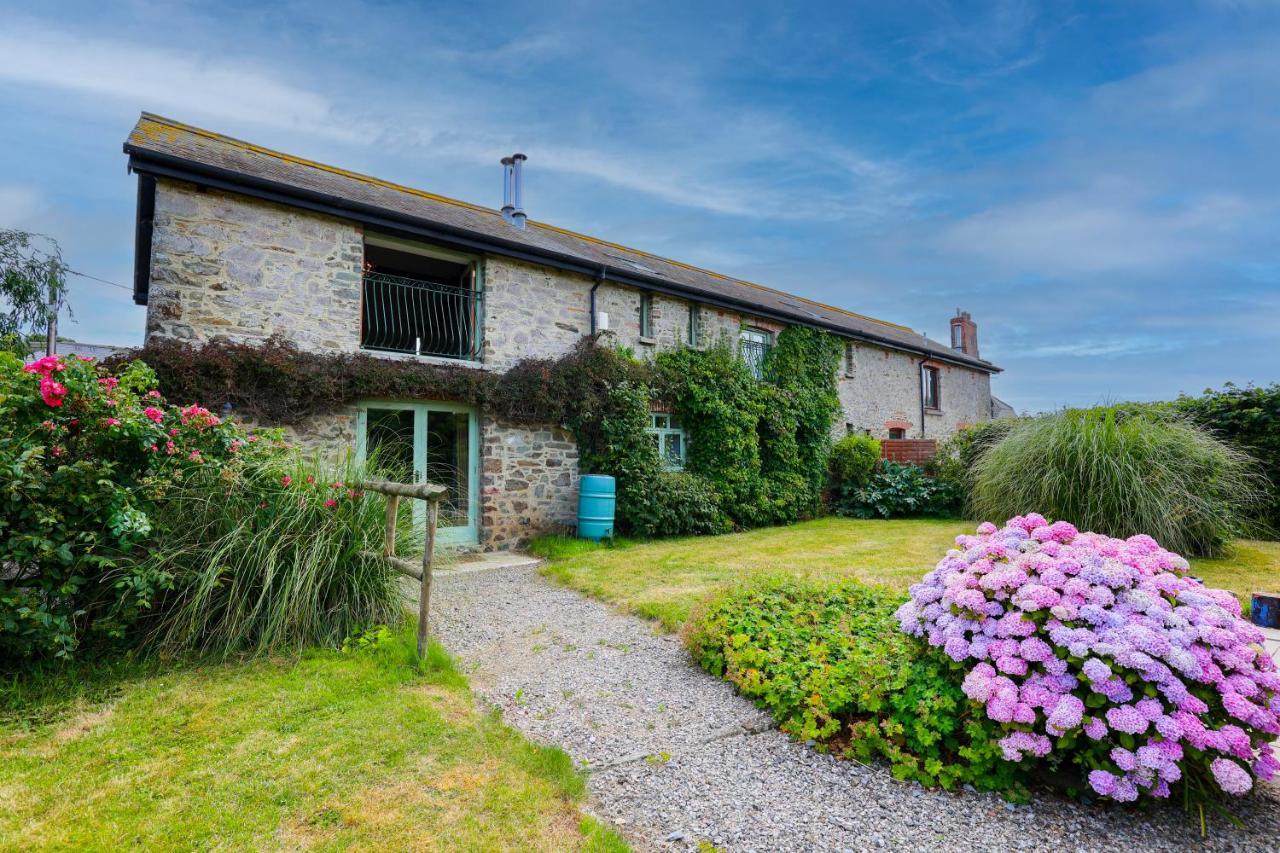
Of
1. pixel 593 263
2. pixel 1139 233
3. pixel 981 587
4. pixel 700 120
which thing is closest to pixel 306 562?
pixel 981 587

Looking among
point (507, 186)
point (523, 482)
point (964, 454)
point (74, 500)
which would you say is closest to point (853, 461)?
point (964, 454)

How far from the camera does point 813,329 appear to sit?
13.8 metres

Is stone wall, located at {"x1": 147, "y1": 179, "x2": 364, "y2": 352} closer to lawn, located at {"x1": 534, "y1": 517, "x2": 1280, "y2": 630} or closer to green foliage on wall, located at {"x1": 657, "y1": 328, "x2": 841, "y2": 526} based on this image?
lawn, located at {"x1": 534, "y1": 517, "x2": 1280, "y2": 630}

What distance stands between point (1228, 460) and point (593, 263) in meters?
9.19

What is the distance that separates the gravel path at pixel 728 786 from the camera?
212 centimetres

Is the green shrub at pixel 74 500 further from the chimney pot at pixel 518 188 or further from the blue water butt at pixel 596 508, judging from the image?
the chimney pot at pixel 518 188

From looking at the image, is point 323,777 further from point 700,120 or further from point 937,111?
point 937,111

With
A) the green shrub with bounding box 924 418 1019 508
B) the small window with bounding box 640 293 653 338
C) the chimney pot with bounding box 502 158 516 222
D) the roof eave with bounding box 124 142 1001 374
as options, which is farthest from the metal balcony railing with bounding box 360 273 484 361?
the green shrub with bounding box 924 418 1019 508

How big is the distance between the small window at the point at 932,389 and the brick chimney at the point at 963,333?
4567 mm

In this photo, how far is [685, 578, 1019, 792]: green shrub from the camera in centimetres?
252

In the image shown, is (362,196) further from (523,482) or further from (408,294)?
(523,482)

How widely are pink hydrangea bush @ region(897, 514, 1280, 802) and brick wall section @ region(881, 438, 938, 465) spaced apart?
478 inches

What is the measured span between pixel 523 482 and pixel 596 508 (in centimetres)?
120

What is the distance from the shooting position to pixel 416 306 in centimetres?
920
